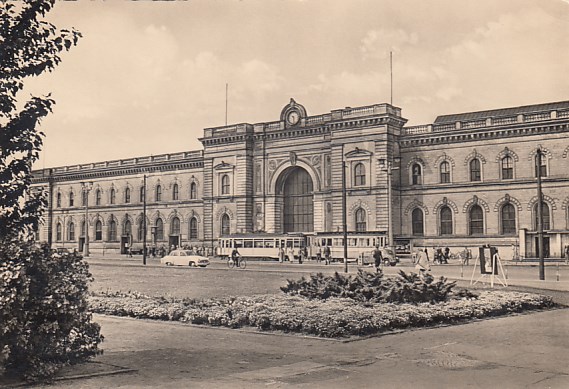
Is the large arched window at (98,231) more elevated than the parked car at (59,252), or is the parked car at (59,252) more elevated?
the large arched window at (98,231)

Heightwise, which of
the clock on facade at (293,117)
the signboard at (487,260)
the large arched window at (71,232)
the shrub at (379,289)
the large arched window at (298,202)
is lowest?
the shrub at (379,289)

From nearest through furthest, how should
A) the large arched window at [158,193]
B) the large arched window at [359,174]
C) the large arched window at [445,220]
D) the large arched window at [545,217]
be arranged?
the large arched window at [545,217] → the large arched window at [445,220] → the large arched window at [359,174] → the large arched window at [158,193]

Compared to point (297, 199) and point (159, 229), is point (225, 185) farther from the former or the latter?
point (159, 229)

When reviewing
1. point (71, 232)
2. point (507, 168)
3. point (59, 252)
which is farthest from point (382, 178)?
point (71, 232)

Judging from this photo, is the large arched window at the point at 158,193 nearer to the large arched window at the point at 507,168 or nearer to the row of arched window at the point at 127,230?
the row of arched window at the point at 127,230

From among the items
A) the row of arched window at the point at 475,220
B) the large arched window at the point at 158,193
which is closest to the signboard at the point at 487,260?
the row of arched window at the point at 475,220

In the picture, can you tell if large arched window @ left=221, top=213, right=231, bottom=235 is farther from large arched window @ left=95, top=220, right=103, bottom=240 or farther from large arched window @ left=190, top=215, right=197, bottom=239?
large arched window @ left=95, top=220, right=103, bottom=240

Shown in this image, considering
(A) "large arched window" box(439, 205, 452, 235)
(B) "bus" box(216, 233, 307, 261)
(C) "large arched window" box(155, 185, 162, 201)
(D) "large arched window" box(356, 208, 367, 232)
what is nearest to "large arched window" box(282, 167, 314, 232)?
(B) "bus" box(216, 233, 307, 261)
